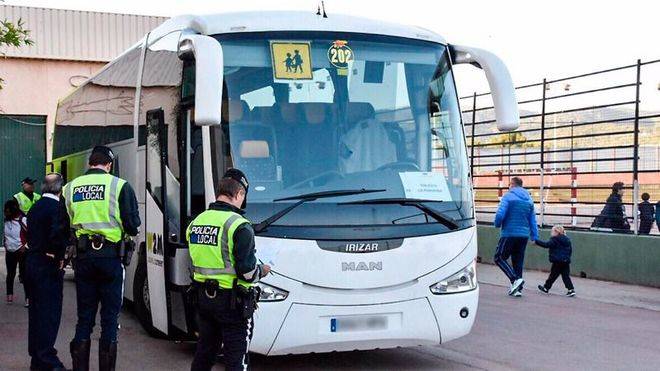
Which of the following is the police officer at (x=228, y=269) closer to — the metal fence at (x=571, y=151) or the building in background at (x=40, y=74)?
the metal fence at (x=571, y=151)

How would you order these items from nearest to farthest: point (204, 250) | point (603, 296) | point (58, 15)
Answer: point (204, 250) → point (603, 296) → point (58, 15)

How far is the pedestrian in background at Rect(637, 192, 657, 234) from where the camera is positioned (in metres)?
16.0

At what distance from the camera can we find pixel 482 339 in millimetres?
10203

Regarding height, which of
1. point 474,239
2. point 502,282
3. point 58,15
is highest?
point 58,15

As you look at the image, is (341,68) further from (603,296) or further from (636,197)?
(636,197)

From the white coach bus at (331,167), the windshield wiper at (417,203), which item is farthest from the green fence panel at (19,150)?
the windshield wiper at (417,203)

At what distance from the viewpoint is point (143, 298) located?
10.3 metres

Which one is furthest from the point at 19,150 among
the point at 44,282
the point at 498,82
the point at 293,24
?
the point at 498,82

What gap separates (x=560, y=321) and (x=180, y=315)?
5.32 meters

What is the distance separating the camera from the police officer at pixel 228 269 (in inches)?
243

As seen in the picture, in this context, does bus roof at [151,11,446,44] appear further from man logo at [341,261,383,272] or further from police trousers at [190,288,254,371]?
police trousers at [190,288,254,371]

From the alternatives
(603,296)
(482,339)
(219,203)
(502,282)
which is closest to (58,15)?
(502,282)

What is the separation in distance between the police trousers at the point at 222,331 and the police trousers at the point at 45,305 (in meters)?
2.07

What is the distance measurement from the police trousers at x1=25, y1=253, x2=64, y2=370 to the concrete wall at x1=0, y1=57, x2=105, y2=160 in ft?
63.0
